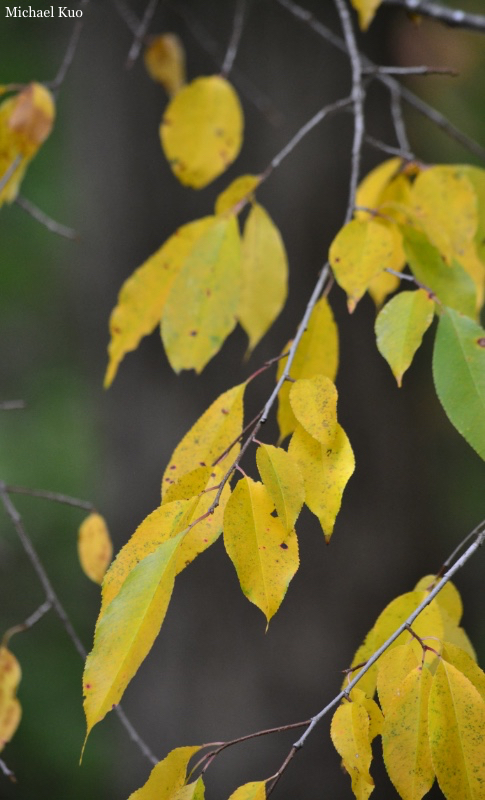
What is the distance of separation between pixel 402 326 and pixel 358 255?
10cm

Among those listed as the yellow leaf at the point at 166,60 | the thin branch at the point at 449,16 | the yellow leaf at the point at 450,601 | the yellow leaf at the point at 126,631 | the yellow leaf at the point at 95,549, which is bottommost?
the yellow leaf at the point at 95,549

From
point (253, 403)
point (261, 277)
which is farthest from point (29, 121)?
point (253, 403)

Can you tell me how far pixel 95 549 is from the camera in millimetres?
987

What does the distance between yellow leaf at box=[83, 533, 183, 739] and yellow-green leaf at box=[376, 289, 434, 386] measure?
23cm

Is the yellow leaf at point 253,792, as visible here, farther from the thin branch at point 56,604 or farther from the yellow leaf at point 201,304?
the yellow leaf at point 201,304

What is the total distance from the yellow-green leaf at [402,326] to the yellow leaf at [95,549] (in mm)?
529

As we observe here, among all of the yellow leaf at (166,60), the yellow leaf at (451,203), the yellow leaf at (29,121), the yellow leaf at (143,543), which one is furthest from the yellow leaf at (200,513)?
the yellow leaf at (166,60)

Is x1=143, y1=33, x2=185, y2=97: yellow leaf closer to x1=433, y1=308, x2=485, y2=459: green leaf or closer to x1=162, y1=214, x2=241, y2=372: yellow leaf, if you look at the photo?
x1=162, y1=214, x2=241, y2=372: yellow leaf

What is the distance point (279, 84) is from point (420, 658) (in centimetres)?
119

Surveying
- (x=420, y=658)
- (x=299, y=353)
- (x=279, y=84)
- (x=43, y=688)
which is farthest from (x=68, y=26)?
(x=43, y=688)

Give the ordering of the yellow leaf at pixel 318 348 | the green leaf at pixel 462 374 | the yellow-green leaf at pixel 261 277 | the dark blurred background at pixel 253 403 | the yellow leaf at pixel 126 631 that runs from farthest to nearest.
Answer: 1. the dark blurred background at pixel 253 403
2. the yellow-green leaf at pixel 261 277
3. the yellow leaf at pixel 318 348
4. the green leaf at pixel 462 374
5. the yellow leaf at pixel 126 631

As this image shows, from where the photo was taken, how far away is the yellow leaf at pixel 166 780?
535mm

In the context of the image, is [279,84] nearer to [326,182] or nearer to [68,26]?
[326,182]

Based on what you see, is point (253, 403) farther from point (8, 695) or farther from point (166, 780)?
point (166, 780)
